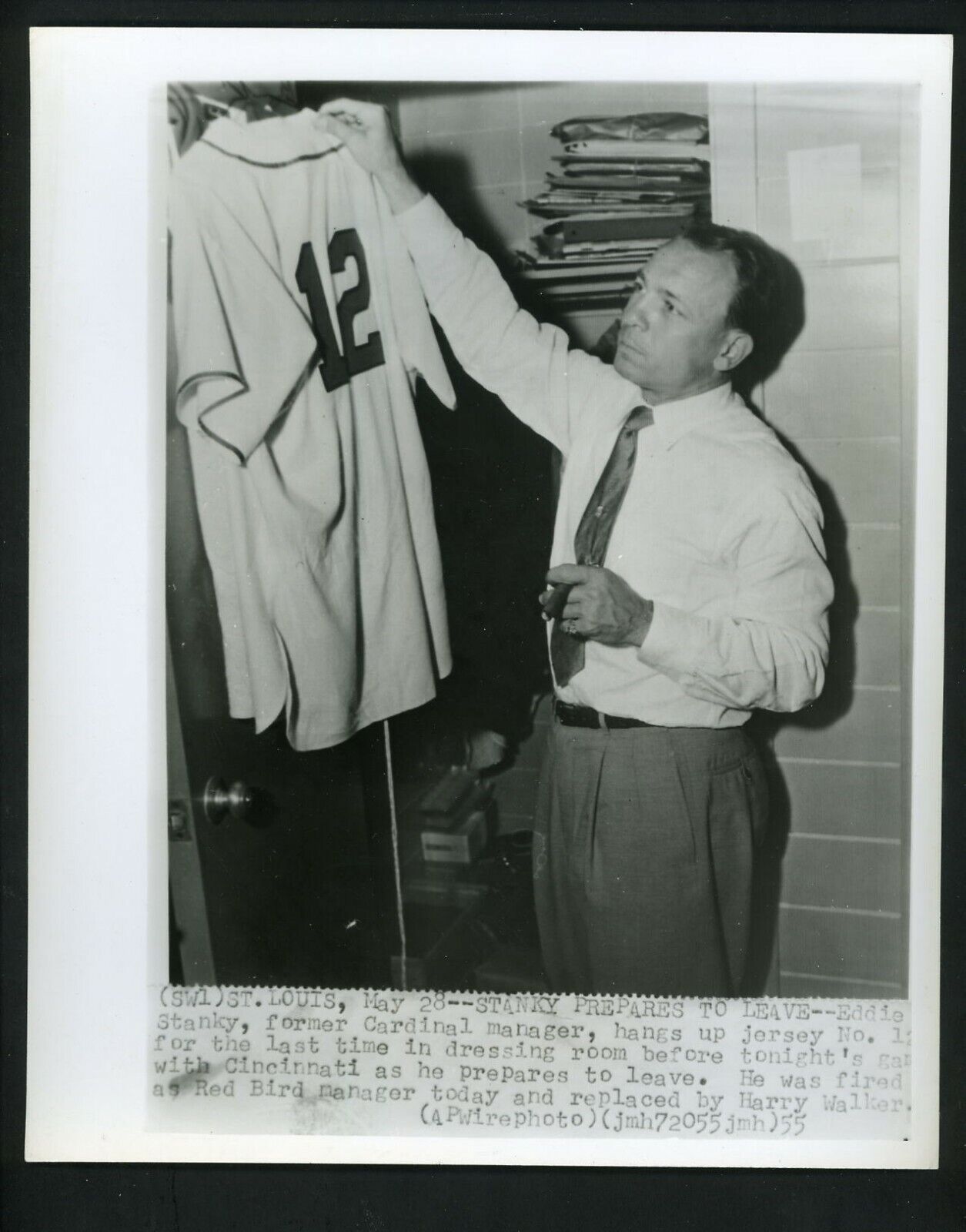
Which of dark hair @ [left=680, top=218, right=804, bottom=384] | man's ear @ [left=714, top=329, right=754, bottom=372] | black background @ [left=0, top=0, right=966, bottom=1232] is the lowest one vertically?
black background @ [left=0, top=0, right=966, bottom=1232]

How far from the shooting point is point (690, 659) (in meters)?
1.07

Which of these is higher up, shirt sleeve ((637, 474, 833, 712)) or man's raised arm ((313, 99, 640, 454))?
man's raised arm ((313, 99, 640, 454))

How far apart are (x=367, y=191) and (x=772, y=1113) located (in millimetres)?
1061

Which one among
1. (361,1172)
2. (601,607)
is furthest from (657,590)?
(361,1172)

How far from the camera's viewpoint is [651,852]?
43.4 inches

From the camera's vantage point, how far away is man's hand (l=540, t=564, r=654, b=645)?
1074 mm

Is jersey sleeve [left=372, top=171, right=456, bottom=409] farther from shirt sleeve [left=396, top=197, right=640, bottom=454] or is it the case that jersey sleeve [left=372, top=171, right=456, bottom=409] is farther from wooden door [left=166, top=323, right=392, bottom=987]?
wooden door [left=166, top=323, right=392, bottom=987]

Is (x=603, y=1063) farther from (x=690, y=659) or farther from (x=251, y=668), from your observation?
(x=251, y=668)

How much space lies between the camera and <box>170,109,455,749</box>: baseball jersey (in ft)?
3.49

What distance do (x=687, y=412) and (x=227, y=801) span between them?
653mm

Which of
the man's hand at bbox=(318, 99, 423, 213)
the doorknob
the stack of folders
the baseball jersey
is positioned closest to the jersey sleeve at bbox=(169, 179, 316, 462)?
the baseball jersey

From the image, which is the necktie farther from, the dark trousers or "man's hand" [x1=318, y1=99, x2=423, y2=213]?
"man's hand" [x1=318, y1=99, x2=423, y2=213]

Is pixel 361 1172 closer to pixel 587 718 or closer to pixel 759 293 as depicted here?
pixel 587 718

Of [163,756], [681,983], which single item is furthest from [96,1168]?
[681,983]
